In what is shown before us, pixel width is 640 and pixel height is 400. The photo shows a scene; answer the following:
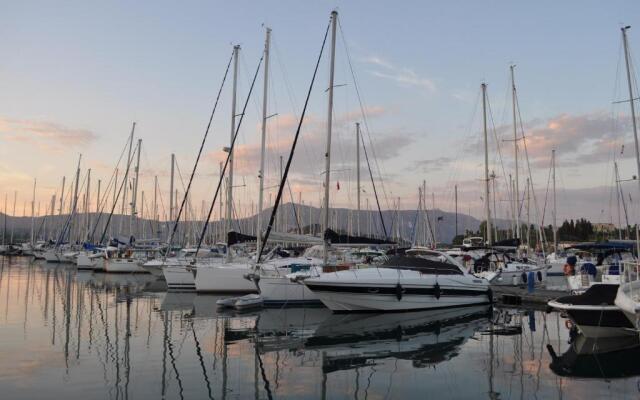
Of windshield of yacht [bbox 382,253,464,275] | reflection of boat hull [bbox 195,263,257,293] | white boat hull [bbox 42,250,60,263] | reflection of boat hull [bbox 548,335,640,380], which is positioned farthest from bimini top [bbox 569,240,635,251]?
white boat hull [bbox 42,250,60,263]

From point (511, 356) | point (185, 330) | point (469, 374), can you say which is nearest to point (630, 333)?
point (511, 356)

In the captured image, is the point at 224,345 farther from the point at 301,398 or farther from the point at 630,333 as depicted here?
A: the point at 630,333

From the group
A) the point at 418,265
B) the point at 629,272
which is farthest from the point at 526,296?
the point at 629,272

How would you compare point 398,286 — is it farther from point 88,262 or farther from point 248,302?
point 88,262

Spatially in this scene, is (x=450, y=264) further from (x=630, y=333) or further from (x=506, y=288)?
(x=630, y=333)

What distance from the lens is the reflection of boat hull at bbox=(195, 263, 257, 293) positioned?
28438 mm

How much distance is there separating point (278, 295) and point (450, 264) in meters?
8.06

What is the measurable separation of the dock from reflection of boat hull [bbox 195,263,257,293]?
1288cm

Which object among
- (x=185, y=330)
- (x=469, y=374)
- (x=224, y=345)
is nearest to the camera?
(x=469, y=374)

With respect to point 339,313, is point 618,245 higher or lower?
higher

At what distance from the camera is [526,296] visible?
25.2m

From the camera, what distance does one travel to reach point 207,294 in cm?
Answer: 2877

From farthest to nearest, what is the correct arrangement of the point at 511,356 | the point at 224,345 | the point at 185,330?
1. the point at 185,330
2. the point at 224,345
3. the point at 511,356

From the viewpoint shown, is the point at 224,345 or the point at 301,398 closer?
the point at 301,398
